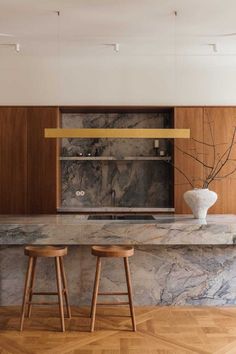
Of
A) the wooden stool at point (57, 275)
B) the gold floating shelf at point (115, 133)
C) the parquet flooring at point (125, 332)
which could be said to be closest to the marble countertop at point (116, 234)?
the wooden stool at point (57, 275)

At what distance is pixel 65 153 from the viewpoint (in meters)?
6.18

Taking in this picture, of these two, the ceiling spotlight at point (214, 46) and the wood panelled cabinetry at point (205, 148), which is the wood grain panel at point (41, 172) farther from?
the ceiling spotlight at point (214, 46)

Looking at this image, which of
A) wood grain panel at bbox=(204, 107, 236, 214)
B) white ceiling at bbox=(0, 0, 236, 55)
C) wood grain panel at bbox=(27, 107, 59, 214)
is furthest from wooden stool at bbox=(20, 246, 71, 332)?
wood grain panel at bbox=(204, 107, 236, 214)

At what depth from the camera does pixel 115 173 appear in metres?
6.20

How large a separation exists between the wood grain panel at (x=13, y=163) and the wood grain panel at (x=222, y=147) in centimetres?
253

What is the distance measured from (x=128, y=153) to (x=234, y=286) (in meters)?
2.71

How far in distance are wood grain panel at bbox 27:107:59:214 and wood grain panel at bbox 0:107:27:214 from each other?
8 centimetres

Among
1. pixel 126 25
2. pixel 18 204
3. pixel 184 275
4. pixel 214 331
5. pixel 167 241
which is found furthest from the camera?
pixel 18 204

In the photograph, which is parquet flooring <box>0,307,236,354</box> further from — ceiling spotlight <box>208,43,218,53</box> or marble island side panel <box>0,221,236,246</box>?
ceiling spotlight <box>208,43,218,53</box>

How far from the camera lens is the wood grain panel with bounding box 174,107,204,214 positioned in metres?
5.71

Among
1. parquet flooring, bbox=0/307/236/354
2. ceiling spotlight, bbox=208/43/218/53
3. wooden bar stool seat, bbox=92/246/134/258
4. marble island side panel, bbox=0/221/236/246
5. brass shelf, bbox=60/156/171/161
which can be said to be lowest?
parquet flooring, bbox=0/307/236/354

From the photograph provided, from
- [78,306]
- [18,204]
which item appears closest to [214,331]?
[78,306]

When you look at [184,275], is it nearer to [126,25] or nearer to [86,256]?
[86,256]

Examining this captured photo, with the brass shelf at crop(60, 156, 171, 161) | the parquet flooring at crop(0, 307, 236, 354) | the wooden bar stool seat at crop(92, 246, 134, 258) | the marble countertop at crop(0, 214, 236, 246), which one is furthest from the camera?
the brass shelf at crop(60, 156, 171, 161)
